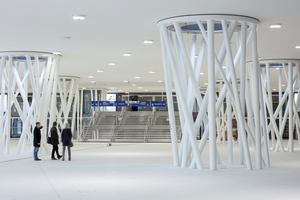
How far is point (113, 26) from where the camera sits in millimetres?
15570

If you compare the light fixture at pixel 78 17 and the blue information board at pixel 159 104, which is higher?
the light fixture at pixel 78 17

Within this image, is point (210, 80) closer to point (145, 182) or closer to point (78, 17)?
point (145, 182)

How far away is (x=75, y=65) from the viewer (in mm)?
26750

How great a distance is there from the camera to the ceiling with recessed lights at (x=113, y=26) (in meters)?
12.8

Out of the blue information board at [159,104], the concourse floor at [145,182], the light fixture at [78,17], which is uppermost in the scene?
the light fixture at [78,17]

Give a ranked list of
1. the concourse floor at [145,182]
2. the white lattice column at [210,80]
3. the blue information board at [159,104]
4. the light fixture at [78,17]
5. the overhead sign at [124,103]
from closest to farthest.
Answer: the concourse floor at [145,182], the light fixture at [78,17], the white lattice column at [210,80], the overhead sign at [124,103], the blue information board at [159,104]

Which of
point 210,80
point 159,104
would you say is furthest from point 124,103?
point 210,80

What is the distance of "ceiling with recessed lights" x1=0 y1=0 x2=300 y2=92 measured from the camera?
42.0 feet

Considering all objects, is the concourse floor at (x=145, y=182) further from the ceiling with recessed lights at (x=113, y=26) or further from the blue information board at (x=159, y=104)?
the blue information board at (x=159, y=104)

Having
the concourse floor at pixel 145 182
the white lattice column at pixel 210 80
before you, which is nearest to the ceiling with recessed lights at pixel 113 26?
the white lattice column at pixel 210 80

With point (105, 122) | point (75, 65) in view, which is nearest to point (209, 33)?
point (75, 65)

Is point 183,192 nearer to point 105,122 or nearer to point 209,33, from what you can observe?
point 209,33

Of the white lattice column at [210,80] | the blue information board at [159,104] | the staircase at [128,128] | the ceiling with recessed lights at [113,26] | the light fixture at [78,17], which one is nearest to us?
the ceiling with recessed lights at [113,26]

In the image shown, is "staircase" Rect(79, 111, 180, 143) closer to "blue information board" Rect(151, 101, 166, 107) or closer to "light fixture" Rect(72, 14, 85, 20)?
"blue information board" Rect(151, 101, 166, 107)
